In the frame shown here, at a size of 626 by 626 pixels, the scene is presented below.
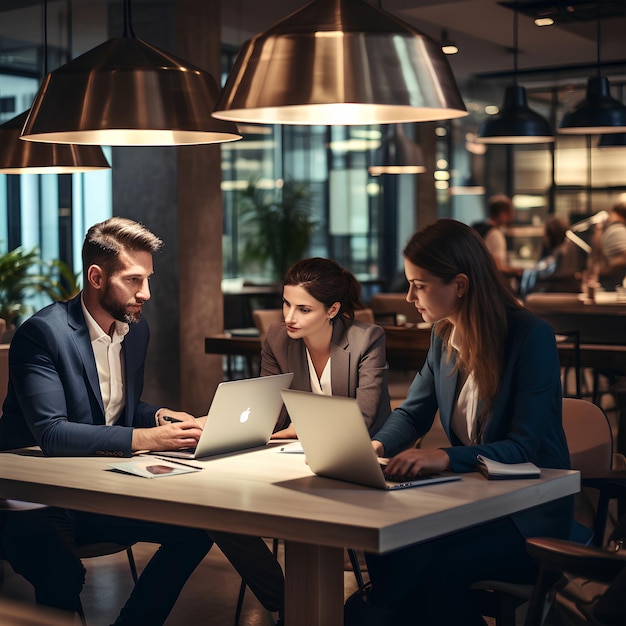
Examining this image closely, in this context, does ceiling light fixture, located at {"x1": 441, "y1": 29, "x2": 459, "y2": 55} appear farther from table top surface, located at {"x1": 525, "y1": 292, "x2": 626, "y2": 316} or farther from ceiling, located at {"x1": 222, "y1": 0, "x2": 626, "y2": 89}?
table top surface, located at {"x1": 525, "y1": 292, "x2": 626, "y2": 316}

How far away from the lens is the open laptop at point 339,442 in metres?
2.64

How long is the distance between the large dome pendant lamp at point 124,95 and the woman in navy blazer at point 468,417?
0.80 m

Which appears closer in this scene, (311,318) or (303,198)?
(311,318)

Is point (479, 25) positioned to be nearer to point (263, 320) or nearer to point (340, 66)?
point (263, 320)

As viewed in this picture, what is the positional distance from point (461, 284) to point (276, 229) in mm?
9496

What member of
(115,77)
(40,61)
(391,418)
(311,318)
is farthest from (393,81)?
(40,61)

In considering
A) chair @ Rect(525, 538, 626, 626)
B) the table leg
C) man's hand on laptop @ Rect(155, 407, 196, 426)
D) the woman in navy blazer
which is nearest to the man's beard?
man's hand on laptop @ Rect(155, 407, 196, 426)

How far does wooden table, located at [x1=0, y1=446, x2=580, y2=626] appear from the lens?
2.36 m

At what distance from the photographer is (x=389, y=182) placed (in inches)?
643

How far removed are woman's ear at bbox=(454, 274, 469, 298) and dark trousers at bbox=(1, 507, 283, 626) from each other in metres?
0.96

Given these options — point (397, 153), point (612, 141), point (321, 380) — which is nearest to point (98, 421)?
point (321, 380)

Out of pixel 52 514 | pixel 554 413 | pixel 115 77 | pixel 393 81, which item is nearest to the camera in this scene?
pixel 393 81

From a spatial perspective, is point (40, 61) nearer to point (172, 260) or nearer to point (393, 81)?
point (172, 260)

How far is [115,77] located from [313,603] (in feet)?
4.47
